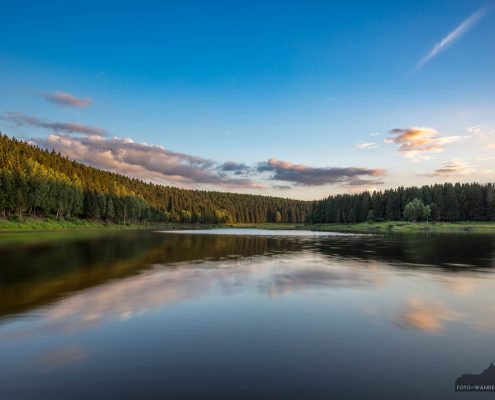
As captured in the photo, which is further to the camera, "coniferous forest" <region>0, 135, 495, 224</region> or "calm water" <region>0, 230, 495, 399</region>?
"coniferous forest" <region>0, 135, 495, 224</region>

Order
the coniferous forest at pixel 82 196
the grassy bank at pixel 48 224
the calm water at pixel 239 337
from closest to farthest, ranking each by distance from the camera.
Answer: the calm water at pixel 239 337 < the grassy bank at pixel 48 224 < the coniferous forest at pixel 82 196

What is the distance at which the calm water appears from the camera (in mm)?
8117

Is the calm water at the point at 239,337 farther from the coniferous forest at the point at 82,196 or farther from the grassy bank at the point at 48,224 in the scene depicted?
the coniferous forest at the point at 82,196

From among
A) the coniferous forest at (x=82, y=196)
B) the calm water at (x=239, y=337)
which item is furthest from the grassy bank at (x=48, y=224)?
the calm water at (x=239, y=337)

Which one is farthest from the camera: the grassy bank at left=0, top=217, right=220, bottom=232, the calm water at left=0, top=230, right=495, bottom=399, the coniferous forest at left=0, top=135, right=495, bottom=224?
the coniferous forest at left=0, top=135, right=495, bottom=224

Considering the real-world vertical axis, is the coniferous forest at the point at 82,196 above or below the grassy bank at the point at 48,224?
above

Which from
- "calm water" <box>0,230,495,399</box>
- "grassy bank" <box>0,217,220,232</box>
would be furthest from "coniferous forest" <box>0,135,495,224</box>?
"calm water" <box>0,230,495,399</box>

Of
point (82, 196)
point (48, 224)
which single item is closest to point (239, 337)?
point (48, 224)

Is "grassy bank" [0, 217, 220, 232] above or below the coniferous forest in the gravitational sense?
below

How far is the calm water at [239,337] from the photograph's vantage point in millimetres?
8117

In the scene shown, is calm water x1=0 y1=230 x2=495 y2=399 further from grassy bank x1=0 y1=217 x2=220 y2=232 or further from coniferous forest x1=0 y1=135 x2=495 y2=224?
coniferous forest x1=0 y1=135 x2=495 y2=224

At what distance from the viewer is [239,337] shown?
11.6m

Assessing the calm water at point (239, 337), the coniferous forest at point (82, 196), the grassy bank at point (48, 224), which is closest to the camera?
the calm water at point (239, 337)

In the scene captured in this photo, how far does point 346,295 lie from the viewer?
1856 cm
